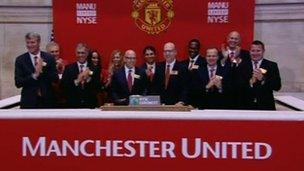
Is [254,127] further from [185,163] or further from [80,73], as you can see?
[80,73]

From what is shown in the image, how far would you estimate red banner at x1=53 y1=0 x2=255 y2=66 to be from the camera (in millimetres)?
9016

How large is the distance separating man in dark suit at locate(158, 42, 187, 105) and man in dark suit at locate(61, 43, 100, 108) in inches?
29.8

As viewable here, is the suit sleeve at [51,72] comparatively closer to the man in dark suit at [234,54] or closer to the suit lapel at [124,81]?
the suit lapel at [124,81]

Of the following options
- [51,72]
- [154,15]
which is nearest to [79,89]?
[51,72]

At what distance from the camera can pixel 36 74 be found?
5.13 meters

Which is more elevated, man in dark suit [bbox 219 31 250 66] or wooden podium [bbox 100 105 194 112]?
man in dark suit [bbox 219 31 250 66]

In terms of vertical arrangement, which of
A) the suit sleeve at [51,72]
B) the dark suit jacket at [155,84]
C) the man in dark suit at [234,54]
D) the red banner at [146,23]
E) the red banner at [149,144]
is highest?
the red banner at [146,23]

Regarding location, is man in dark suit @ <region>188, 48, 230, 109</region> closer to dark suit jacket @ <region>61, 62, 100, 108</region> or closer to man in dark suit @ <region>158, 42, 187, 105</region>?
man in dark suit @ <region>158, 42, 187, 105</region>

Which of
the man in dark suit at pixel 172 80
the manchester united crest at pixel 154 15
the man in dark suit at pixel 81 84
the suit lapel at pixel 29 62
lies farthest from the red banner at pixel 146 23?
the suit lapel at pixel 29 62

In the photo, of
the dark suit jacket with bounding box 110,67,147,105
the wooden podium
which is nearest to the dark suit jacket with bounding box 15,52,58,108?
the dark suit jacket with bounding box 110,67,147,105

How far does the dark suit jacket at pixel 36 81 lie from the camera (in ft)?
16.5

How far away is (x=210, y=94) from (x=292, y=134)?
1.94 metres

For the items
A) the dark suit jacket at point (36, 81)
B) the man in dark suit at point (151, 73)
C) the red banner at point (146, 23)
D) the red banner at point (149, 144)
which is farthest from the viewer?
the red banner at point (146, 23)

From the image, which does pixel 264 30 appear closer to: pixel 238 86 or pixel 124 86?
pixel 124 86
